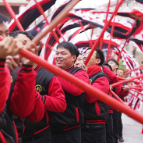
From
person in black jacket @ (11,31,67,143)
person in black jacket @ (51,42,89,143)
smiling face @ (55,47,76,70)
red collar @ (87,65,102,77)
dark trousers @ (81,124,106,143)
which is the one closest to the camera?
person in black jacket @ (11,31,67,143)

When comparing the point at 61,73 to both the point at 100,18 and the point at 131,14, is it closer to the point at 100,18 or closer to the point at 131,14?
the point at 131,14

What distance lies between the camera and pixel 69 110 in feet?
7.34

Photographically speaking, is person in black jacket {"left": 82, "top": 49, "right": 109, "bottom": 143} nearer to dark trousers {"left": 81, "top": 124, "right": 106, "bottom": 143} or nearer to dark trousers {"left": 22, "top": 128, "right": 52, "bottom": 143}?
dark trousers {"left": 81, "top": 124, "right": 106, "bottom": 143}

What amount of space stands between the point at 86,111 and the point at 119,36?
403 cm

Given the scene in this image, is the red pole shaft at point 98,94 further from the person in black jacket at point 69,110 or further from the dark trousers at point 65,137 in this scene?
the dark trousers at point 65,137

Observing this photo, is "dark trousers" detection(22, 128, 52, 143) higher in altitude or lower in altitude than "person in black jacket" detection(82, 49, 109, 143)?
higher

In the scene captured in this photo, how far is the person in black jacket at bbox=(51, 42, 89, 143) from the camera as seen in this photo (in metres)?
2.19

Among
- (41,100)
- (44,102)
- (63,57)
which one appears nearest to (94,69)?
(63,57)

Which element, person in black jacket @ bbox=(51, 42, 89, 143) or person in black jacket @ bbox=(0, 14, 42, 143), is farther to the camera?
person in black jacket @ bbox=(51, 42, 89, 143)

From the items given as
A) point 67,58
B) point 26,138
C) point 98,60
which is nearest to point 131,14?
point 98,60

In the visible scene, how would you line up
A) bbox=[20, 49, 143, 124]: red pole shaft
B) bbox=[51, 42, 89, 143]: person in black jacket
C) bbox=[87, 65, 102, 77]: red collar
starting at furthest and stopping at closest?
bbox=[87, 65, 102, 77]: red collar
bbox=[51, 42, 89, 143]: person in black jacket
bbox=[20, 49, 143, 124]: red pole shaft

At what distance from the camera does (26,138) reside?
1.86m

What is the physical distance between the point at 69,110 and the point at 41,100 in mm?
659

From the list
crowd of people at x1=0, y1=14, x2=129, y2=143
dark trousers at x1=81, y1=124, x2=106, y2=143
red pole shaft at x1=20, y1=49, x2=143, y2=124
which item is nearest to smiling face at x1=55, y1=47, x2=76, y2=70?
crowd of people at x1=0, y1=14, x2=129, y2=143
